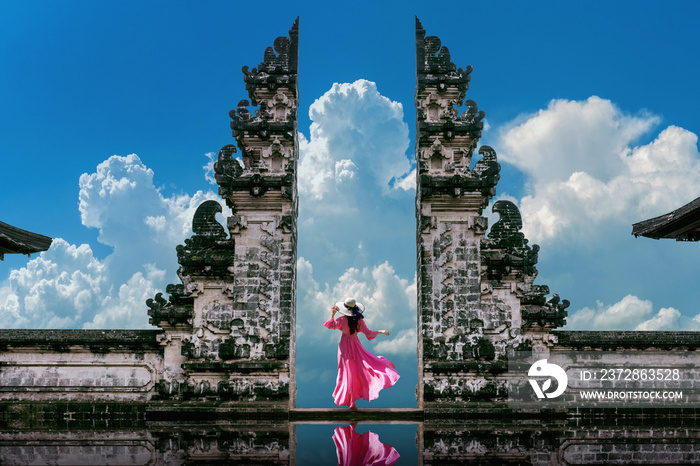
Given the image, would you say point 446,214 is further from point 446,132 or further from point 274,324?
point 274,324

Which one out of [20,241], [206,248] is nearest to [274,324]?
[206,248]

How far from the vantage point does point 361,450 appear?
1066cm

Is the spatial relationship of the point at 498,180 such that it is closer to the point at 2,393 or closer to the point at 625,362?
the point at 625,362

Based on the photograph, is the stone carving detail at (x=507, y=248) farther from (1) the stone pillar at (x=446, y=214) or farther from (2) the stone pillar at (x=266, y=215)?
(2) the stone pillar at (x=266, y=215)

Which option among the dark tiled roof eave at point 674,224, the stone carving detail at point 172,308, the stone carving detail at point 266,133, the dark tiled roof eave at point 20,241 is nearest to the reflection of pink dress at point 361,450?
the stone carving detail at point 172,308

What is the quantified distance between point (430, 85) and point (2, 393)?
1111cm

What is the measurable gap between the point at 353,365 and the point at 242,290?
2.81m

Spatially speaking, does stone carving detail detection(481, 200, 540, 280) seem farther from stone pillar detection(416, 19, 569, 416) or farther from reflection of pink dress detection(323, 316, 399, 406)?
reflection of pink dress detection(323, 316, 399, 406)

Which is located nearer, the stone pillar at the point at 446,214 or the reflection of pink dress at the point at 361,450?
the reflection of pink dress at the point at 361,450

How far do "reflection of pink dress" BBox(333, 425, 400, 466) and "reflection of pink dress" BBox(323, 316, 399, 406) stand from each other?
708mm

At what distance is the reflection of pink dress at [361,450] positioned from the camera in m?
9.91

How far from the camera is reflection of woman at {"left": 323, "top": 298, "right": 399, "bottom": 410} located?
12.5 metres

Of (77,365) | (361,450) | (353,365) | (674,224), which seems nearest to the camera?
(361,450)

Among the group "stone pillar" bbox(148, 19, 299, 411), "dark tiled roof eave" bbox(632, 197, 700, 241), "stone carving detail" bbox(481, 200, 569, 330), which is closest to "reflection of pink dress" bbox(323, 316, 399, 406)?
"stone pillar" bbox(148, 19, 299, 411)
